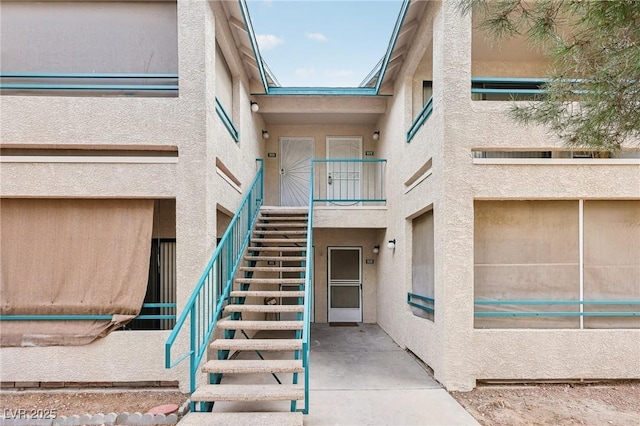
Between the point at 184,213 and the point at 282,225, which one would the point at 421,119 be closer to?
the point at 282,225

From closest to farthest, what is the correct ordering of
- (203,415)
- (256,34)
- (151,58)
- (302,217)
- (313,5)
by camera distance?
(203,415) → (151,58) → (256,34) → (302,217) → (313,5)

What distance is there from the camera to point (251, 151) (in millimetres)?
8828

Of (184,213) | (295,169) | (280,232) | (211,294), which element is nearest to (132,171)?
(184,213)

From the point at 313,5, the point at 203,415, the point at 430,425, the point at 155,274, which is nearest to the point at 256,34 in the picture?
the point at 155,274

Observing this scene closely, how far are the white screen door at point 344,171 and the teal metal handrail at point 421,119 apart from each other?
3.28m

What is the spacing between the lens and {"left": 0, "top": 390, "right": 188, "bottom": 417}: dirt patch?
4.68 m

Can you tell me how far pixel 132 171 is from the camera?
5.30 metres

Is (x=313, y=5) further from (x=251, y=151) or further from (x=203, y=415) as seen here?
(x=203, y=415)

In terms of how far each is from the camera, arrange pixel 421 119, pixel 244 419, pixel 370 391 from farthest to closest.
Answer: pixel 421 119
pixel 370 391
pixel 244 419

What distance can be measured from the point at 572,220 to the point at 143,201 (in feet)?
20.8

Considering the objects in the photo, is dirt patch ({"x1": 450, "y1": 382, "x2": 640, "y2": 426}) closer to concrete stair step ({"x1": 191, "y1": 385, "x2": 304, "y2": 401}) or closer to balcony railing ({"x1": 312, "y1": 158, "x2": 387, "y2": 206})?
concrete stair step ({"x1": 191, "y1": 385, "x2": 304, "y2": 401})

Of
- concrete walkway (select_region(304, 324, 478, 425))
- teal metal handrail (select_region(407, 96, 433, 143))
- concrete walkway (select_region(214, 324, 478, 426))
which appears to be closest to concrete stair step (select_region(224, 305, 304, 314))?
concrete walkway (select_region(214, 324, 478, 426))

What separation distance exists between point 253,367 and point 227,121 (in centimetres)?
424

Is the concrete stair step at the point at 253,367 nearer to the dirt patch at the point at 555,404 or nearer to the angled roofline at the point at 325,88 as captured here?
the dirt patch at the point at 555,404
